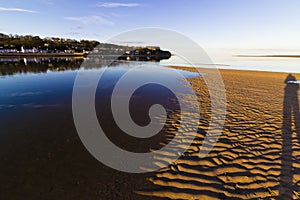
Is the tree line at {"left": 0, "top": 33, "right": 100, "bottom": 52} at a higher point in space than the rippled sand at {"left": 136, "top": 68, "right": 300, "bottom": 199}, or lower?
higher

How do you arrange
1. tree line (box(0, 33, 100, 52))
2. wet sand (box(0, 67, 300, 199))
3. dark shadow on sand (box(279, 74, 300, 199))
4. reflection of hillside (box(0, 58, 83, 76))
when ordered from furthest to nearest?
tree line (box(0, 33, 100, 52)) < reflection of hillside (box(0, 58, 83, 76)) < dark shadow on sand (box(279, 74, 300, 199)) < wet sand (box(0, 67, 300, 199))

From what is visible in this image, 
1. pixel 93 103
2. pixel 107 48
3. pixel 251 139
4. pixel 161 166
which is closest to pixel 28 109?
pixel 93 103

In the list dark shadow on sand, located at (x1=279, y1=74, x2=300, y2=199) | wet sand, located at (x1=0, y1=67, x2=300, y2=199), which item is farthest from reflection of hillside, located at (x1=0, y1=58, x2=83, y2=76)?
dark shadow on sand, located at (x1=279, y1=74, x2=300, y2=199)

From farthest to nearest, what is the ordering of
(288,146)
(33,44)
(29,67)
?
(33,44) < (29,67) < (288,146)

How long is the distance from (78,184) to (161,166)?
2552 mm

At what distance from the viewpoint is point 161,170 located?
4.87 metres

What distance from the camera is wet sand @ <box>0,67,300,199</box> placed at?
3.96 metres

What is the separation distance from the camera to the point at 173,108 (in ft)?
35.4

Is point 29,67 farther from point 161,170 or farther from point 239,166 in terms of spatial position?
point 239,166

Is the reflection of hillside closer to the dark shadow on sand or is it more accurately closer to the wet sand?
the wet sand

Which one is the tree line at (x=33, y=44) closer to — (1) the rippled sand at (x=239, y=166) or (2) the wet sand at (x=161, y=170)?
(2) the wet sand at (x=161, y=170)

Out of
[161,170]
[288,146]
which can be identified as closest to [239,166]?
[161,170]

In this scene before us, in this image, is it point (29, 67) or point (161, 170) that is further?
point (29, 67)

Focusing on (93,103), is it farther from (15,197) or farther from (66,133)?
(15,197)
